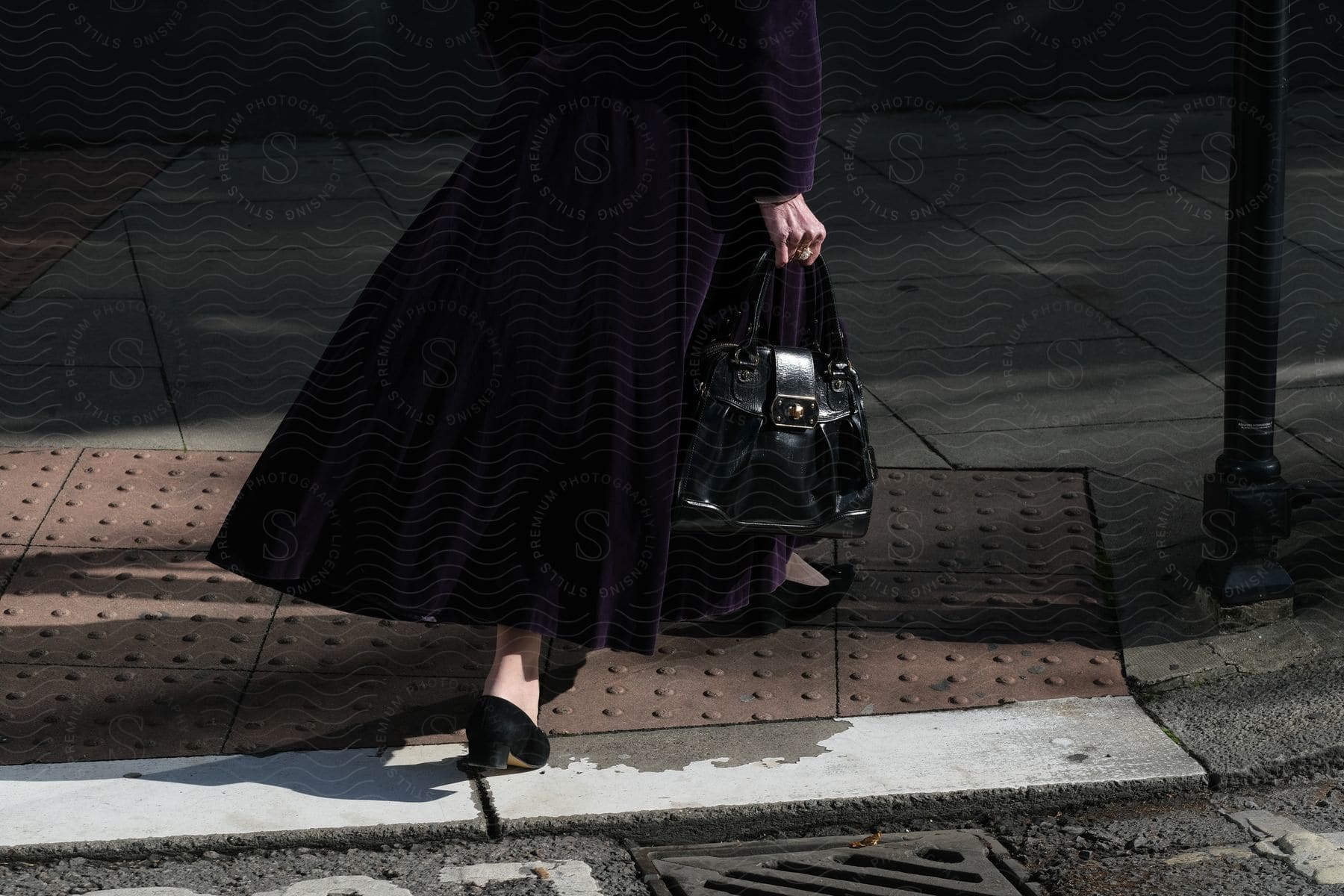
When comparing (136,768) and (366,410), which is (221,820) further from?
(366,410)

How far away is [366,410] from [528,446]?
32cm

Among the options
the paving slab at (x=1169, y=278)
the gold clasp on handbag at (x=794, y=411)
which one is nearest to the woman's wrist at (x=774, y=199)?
the gold clasp on handbag at (x=794, y=411)

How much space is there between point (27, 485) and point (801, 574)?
7.15 feet

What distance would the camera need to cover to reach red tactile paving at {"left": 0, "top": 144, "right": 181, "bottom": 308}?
673 cm

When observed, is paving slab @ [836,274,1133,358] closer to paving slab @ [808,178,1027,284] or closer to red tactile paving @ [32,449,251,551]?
paving slab @ [808,178,1027,284]

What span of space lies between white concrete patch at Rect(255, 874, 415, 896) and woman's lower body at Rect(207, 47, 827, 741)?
46cm

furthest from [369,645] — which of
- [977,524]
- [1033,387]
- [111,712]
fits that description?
[1033,387]

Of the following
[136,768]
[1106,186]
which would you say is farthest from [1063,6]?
[136,768]

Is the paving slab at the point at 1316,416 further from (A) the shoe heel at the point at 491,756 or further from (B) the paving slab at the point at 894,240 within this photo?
(A) the shoe heel at the point at 491,756

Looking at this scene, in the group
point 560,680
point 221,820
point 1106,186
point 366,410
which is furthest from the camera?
point 1106,186

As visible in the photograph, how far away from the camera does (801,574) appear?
12.2ft

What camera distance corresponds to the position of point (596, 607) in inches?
122

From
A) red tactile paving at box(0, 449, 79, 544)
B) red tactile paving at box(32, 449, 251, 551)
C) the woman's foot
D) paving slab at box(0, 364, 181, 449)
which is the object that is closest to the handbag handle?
the woman's foot

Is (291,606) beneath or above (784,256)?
beneath
